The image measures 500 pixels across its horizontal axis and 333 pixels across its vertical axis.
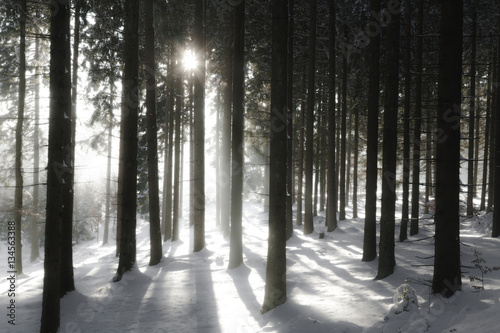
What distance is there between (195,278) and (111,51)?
951 cm

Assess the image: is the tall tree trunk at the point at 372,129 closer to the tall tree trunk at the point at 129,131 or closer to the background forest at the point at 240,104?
the background forest at the point at 240,104

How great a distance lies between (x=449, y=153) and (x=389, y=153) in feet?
8.68

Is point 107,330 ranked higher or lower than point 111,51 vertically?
lower

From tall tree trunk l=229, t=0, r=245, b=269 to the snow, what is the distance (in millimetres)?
1010

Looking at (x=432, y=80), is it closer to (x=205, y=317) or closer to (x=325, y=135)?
(x=325, y=135)

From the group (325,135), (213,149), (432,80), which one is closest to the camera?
(432,80)

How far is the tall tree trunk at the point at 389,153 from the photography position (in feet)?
29.8

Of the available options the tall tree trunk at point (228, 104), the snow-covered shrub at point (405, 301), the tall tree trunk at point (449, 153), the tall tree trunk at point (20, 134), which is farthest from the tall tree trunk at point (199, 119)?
the tall tree trunk at point (449, 153)

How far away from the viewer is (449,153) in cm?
664

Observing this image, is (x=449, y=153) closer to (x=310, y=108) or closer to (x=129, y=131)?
(x=129, y=131)

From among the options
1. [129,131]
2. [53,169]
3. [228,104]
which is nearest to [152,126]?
[129,131]

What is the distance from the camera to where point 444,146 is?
6.68m

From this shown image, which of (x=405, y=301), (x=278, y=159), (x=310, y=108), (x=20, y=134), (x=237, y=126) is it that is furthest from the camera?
(x=310, y=108)

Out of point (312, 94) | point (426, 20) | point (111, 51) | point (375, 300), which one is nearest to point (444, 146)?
point (375, 300)
